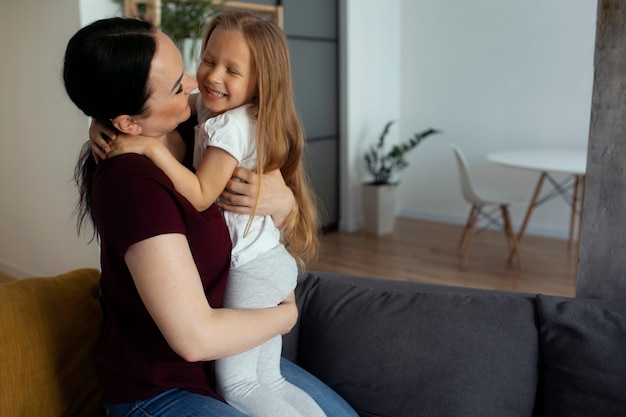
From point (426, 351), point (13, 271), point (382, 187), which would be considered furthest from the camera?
point (382, 187)

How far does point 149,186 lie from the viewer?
1.04 metres

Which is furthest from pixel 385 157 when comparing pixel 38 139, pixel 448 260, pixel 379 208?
pixel 38 139

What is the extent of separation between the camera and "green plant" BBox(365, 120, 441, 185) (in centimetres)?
550

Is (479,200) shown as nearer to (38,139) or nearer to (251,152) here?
(38,139)

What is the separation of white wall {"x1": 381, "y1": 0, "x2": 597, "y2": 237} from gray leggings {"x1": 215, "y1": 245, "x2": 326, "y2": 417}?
14.1 ft

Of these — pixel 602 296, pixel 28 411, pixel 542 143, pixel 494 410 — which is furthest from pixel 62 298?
pixel 542 143

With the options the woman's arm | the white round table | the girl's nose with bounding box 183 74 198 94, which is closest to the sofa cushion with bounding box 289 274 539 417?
the woman's arm

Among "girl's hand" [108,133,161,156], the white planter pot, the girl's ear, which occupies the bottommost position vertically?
the white planter pot

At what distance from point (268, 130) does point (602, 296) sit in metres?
1.02

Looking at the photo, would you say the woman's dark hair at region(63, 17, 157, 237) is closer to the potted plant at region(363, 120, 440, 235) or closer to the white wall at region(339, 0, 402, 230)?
the potted plant at region(363, 120, 440, 235)

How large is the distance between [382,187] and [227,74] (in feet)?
13.8

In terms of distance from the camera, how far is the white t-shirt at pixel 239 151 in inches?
48.9

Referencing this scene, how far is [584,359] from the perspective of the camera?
1386 mm

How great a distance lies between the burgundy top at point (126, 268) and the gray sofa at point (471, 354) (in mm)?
408
